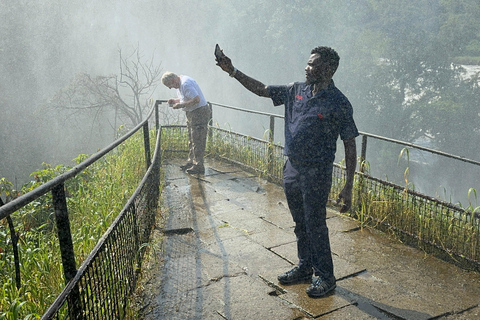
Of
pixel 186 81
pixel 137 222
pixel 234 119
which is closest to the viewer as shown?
pixel 137 222

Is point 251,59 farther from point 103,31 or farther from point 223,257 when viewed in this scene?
point 223,257

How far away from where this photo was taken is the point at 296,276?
3.80 metres

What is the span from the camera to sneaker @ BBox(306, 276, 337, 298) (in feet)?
11.7

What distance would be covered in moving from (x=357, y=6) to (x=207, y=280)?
1630 inches

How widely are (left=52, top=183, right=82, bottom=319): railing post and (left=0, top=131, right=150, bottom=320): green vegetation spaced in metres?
0.21

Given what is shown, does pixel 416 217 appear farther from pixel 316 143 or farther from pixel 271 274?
pixel 316 143

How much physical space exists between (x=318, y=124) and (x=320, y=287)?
122 centimetres

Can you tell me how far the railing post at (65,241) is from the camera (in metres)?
2.24

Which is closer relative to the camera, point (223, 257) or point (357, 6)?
point (223, 257)

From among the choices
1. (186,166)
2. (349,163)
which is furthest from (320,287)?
(186,166)

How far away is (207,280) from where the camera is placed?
388cm

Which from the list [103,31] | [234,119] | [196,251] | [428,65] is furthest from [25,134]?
[196,251]

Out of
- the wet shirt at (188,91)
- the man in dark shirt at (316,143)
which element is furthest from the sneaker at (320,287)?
the wet shirt at (188,91)

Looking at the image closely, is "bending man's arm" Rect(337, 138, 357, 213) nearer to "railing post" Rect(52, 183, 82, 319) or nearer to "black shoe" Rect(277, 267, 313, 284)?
"black shoe" Rect(277, 267, 313, 284)
